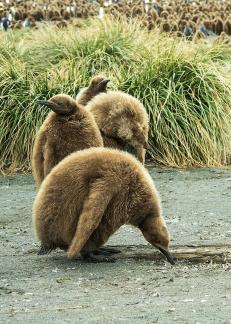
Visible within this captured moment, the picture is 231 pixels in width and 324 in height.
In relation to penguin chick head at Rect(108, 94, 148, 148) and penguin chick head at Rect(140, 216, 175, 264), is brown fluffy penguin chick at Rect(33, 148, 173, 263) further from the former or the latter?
penguin chick head at Rect(108, 94, 148, 148)

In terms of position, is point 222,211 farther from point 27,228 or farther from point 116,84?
point 116,84

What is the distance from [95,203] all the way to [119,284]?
1.61 ft

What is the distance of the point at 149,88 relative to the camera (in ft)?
35.6

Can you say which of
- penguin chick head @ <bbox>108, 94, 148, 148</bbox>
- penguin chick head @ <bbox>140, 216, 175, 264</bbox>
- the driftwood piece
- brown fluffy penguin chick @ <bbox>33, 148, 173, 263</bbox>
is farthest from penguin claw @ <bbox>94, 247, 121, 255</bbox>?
penguin chick head @ <bbox>108, 94, 148, 148</bbox>

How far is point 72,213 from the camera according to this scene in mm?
5754

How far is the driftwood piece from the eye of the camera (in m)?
5.96

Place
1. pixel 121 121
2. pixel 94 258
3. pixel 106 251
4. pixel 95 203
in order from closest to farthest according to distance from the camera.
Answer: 1. pixel 95 203
2. pixel 94 258
3. pixel 106 251
4. pixel 121 121

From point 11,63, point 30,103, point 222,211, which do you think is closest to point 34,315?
point 222,211

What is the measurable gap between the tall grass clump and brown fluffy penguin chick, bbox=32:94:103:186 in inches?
158

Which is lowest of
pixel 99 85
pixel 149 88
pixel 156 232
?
pixel 149 88

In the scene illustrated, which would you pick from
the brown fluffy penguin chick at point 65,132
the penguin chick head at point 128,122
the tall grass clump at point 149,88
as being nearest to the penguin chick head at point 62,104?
the brown fluffy penguin chick at point 65,132

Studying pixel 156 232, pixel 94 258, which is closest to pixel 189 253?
pixel 156 232

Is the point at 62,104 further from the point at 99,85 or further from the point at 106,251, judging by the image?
the point at 99,85

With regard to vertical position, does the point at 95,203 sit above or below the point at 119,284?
above
